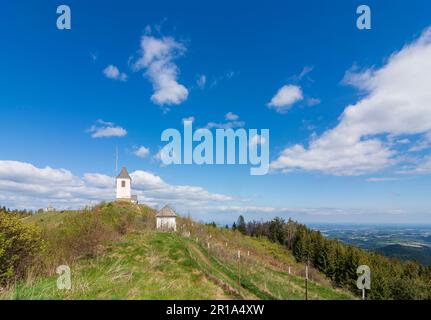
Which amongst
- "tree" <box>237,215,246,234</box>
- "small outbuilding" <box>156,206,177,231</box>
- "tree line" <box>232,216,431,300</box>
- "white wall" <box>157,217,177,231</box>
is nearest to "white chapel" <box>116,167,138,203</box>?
"small outbuilding" <box>156,206,177,231</box>

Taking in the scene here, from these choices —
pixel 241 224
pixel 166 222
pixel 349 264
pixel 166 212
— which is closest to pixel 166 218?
pixel 166 222

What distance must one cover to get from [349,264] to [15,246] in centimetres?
6904

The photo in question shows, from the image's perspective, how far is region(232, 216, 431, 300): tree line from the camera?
51.8 metres

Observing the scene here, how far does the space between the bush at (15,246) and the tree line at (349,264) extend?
188 ft

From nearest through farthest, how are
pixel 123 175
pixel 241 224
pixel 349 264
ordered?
pixel 123 175, pixel 349 264, pixel 241 224

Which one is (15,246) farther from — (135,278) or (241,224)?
(241,224)

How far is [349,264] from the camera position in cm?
6512

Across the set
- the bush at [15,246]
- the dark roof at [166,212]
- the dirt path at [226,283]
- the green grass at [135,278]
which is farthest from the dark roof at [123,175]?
the bush at [15,246]

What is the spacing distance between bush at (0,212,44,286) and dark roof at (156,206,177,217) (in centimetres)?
3232

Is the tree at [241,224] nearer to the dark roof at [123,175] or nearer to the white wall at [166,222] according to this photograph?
the dark roof at [123,175]

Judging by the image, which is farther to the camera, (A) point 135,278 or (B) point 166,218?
(B) point 166,218

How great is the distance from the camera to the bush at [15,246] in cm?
1176
